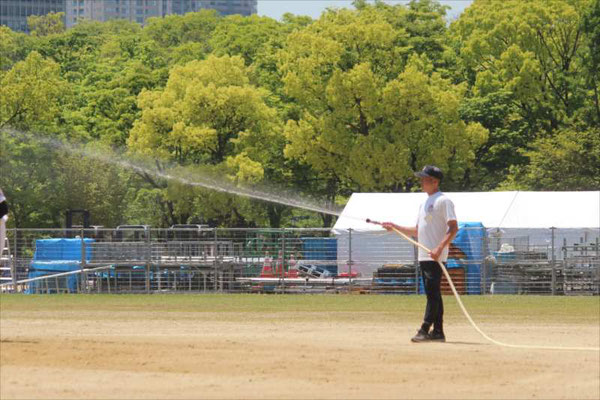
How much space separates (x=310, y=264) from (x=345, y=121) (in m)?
21.1

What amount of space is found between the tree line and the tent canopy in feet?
45.2

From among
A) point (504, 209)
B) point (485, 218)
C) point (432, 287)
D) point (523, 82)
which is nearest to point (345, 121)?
point (523, 82)

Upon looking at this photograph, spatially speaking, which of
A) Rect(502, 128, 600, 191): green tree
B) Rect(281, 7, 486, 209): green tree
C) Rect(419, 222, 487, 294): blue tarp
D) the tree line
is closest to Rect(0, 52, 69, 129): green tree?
the tree line

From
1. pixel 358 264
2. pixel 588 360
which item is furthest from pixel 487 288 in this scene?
pixel 588 360

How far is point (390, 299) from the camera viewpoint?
1193 inches

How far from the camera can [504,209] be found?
3812 cm

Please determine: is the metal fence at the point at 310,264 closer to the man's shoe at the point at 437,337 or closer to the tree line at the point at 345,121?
the tree line at the point at 345,121

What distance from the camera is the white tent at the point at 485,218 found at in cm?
3484

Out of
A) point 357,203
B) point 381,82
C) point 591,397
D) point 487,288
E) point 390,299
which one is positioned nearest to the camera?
point 591,397

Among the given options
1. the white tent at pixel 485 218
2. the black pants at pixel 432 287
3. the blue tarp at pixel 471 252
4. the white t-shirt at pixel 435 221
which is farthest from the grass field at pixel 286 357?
the white tent at pixel 485 218

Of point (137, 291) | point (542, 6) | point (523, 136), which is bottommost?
point (137, 291)

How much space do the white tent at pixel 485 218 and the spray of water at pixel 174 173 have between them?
1125 cm

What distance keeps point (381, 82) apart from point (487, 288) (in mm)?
22048

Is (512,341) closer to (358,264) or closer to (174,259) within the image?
(358,264)
